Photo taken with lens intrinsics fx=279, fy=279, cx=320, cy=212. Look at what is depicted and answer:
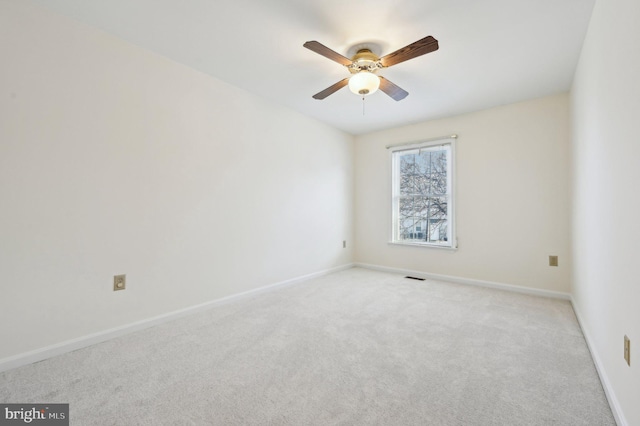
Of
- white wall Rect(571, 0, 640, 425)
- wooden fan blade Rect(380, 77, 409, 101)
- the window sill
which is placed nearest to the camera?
white wall Rect(571, 0, 640, 425)

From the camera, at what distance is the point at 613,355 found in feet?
4.80

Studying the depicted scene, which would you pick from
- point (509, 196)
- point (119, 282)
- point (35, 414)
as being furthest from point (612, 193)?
point (119, 282)

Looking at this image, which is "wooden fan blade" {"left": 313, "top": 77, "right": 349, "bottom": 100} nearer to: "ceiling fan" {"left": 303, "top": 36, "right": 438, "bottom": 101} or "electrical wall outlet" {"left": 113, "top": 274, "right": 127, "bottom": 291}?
"ceiling fan" {"left": 303, "top": 36, "right": 438, "bottom": 101}

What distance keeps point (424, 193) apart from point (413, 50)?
2.68 m

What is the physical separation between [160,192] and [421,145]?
11.6 ft

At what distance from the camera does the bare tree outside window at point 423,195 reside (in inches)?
→ 162

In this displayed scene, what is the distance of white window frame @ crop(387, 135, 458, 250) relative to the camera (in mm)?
3955

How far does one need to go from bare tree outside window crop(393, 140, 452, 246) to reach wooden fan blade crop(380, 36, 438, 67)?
230 cm

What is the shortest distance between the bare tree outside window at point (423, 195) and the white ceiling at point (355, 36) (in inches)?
47.0

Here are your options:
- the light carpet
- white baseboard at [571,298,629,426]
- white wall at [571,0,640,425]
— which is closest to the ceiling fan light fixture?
white wall at [571,0,640,425]

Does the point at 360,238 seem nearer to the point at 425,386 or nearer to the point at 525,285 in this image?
the point at 525,285

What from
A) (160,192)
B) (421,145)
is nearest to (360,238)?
(421,145)

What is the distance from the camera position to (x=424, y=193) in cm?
431

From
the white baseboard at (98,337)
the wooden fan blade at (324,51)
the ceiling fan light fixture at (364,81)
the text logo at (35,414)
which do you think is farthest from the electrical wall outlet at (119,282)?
the ceiling fan light fixture at (364,81)
